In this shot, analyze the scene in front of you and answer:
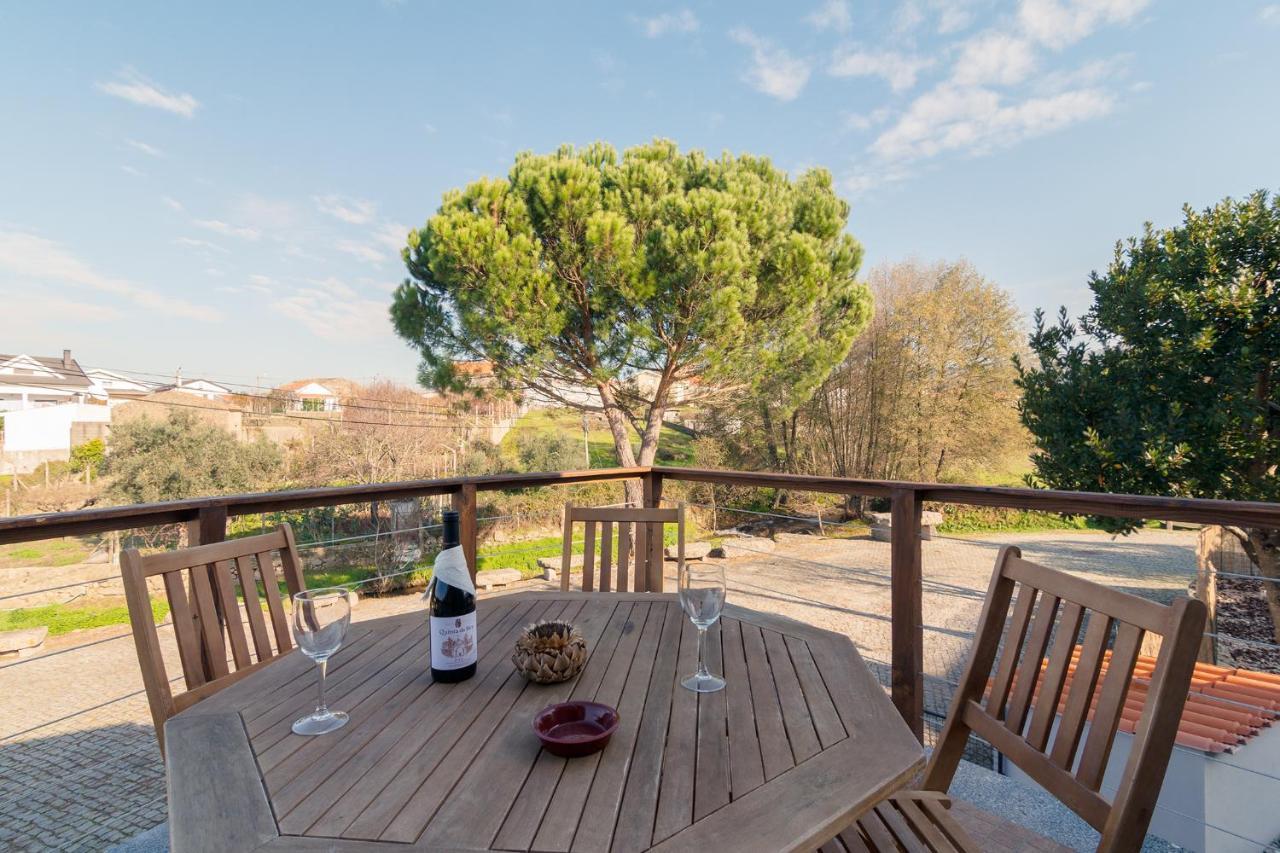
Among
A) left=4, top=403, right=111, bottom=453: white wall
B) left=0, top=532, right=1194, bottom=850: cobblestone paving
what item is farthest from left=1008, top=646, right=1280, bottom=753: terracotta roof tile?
left=4, top=403, right=111, bottom=453: white wall

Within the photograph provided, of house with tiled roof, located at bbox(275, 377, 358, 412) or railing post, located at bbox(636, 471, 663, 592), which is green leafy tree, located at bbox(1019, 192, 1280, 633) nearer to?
railing post, located at bbox(636, 471, 663, 592)

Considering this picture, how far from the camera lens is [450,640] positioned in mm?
975

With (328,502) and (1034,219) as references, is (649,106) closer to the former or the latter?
(1034,219)

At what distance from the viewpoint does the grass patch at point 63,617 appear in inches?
298

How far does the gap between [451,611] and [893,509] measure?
166 cm

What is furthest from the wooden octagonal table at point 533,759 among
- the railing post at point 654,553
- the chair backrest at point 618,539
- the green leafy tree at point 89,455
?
the green leafy tree at point 89,455

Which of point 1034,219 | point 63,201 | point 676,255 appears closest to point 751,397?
point 676,255

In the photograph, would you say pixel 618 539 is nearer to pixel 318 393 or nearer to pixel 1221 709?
pixel 1221 709

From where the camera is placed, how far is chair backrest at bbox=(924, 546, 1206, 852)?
0.75m

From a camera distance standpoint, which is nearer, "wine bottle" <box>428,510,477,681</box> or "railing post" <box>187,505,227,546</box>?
"wine bottle" <box>428,510,477,681</box>

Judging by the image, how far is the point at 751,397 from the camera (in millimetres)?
10625

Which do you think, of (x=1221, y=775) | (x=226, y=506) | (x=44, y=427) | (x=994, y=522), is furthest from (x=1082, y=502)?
(x=44, y=427)

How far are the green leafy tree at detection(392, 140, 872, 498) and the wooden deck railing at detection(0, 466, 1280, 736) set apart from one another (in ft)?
19.6

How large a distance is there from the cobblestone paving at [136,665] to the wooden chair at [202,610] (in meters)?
0.53
